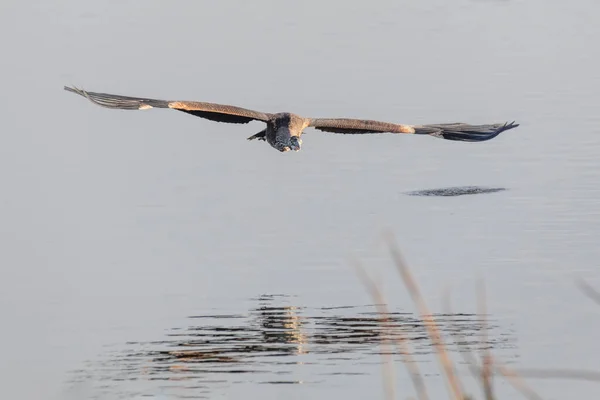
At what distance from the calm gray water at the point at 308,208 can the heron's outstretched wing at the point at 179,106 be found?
2.93 ft

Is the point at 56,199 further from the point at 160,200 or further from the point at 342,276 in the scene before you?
the point at 342,276

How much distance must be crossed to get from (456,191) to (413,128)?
85 centimetres

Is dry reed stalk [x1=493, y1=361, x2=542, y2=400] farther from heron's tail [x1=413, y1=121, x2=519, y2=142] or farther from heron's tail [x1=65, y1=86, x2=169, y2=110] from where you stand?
heron's tail [x1=413, y1=121, x2=519, y2=142]

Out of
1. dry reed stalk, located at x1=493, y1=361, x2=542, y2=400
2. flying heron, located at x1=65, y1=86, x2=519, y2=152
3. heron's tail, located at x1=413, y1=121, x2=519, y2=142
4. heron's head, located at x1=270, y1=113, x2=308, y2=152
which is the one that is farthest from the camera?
heron's tail, located at x1=413, y1=121, x2=519, y2=142

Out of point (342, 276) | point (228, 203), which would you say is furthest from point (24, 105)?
point (342, 276)

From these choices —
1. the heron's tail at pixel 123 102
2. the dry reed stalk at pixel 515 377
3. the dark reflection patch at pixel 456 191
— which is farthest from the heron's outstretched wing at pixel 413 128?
the dry reed stalk at pixel 515 377

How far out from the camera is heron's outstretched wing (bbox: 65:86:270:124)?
11.0 m

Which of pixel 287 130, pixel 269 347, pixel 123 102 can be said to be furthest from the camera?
pixel 287 130

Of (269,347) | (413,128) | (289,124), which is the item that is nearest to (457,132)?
(413,128)

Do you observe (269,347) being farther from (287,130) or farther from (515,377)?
(515,377)

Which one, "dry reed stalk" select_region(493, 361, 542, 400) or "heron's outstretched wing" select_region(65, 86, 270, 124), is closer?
"dry reed stalk" select_region(493, 361, 542, 400)

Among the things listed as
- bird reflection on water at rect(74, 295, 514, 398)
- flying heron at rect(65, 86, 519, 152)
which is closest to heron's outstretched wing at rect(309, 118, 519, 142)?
flying heron at rect(65, 86, 519, 152)

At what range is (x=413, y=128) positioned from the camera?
478 inches

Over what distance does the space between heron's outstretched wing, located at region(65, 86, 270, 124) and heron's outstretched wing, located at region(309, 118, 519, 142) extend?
0.64m
